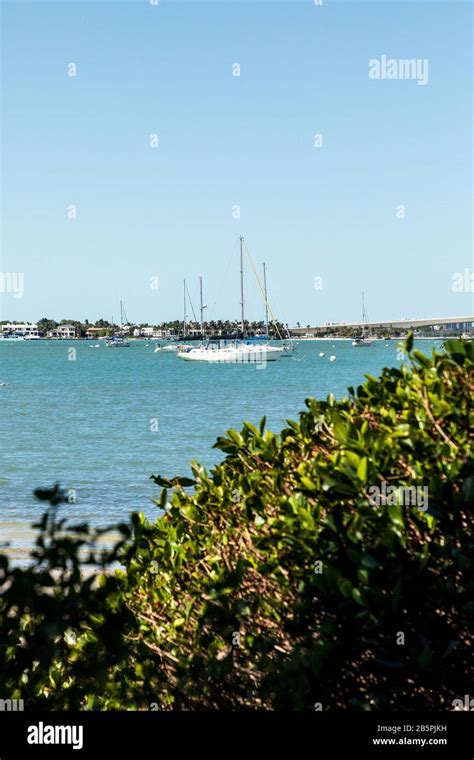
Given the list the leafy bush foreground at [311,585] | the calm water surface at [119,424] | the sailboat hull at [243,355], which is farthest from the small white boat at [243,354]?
the leafy bush foreground at [311,585]

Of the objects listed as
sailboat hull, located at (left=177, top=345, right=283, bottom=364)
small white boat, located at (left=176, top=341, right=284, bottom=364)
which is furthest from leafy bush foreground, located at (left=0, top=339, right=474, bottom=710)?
sailboat hull, located at (left=177, top=345, right=283, bottom=364)

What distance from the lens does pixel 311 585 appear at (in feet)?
11.2

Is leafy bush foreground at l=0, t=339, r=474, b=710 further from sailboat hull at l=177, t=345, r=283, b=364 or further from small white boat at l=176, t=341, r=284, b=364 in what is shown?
sailboat hull at l=177, t=345, r=283, b=364

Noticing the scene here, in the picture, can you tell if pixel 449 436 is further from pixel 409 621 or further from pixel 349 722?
pixel 349 722

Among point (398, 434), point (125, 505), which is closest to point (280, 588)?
point (398, 434)

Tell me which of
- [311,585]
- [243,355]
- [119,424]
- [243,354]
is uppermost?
[311,585]

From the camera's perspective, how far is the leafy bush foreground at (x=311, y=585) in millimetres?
3102

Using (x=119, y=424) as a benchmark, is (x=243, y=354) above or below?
above

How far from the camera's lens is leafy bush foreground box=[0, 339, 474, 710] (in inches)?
122

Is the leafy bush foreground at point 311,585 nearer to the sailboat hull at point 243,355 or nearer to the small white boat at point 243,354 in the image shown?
the small white boat at point 243,354

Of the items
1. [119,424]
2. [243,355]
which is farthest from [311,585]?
[243,355]

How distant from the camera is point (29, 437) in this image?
42625 mm

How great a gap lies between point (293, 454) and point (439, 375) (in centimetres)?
77

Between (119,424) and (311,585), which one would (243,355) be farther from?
(311,585)
